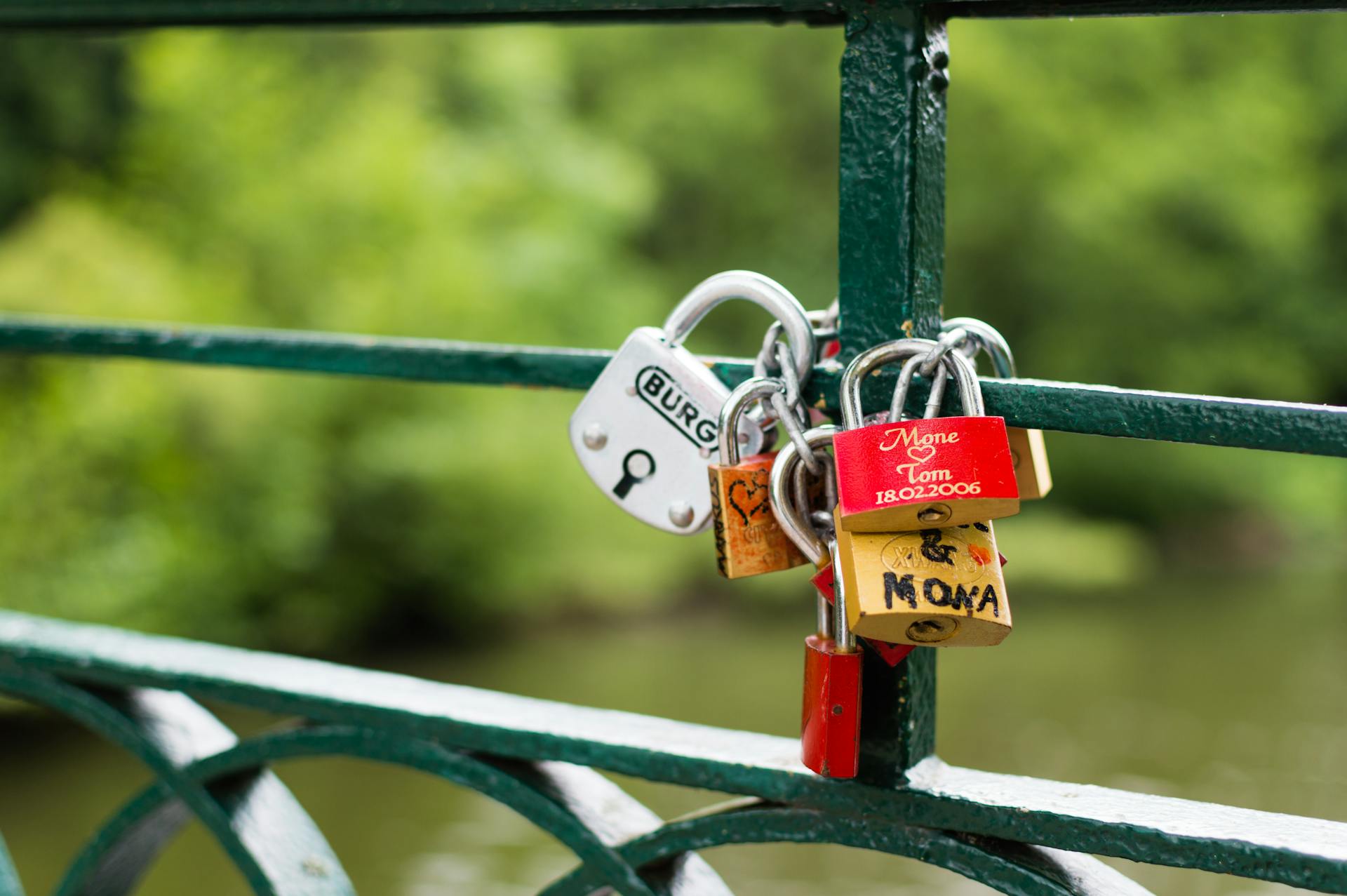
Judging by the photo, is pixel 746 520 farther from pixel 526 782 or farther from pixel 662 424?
pixel 526 782

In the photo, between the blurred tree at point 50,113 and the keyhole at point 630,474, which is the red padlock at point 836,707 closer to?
the keyhole at point 630,474

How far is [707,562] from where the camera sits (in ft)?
27.4

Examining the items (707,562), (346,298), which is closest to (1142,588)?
(707,562)

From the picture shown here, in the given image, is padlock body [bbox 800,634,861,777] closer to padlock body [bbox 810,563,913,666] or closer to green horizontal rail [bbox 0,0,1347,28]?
padlock body [bbox 810,563,913,666]

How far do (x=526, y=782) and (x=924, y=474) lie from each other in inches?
9.9

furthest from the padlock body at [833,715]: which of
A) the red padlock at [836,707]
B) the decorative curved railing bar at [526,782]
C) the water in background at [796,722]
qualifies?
the water in background at [796,722]

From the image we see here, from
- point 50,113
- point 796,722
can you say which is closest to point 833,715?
point 796,722

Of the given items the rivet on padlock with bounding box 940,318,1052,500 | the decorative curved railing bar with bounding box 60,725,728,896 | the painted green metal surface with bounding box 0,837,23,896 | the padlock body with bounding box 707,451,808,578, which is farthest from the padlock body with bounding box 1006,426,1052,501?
the painted green metal surface with bounding box 0,837,23,896

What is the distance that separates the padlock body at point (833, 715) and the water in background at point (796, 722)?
3.36 meters

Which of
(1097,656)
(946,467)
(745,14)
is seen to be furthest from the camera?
(1097,656)

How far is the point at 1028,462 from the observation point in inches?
19.6

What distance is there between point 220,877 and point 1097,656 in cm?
463

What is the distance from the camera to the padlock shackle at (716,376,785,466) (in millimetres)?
465

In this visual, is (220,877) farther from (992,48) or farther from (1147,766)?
(992,48)
